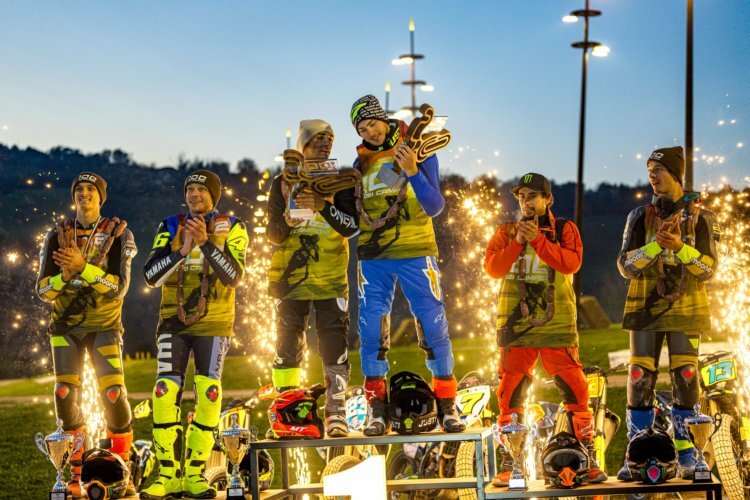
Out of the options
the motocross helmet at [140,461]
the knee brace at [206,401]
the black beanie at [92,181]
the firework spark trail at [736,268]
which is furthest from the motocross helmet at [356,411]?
the firework spark trail at [736,268]

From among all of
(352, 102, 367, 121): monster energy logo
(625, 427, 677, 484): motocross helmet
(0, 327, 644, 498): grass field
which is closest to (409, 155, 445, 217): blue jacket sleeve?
(352, 102, 367, 121): monster energy logo

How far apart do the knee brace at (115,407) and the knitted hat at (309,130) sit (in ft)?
6.46

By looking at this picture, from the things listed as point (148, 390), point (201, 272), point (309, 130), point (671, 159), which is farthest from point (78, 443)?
point (148, 390)

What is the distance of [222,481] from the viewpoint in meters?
6.94

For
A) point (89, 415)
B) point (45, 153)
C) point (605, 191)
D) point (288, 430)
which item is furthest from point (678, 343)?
point (605, 191)

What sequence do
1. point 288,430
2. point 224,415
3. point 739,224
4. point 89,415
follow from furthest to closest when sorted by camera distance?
point 739,224 → point 89,415 → point 224,415 → point 288,430

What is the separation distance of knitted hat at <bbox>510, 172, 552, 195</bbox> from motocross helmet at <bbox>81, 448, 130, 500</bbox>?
3.04 m

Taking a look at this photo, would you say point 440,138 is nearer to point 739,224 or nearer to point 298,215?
point 298,215

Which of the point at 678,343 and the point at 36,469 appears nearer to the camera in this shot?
the point at 678,343

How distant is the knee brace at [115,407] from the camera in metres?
6.73

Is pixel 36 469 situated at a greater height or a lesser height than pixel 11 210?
lesser

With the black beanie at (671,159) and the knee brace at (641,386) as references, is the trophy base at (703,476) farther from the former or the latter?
the black beanie at (671,159)

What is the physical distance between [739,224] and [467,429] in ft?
20.7

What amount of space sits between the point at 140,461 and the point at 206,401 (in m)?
1.13
